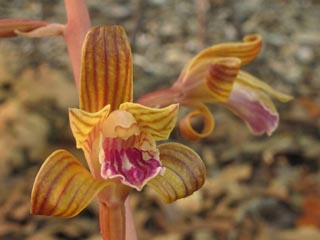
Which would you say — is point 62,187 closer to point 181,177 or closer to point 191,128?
point 181,177

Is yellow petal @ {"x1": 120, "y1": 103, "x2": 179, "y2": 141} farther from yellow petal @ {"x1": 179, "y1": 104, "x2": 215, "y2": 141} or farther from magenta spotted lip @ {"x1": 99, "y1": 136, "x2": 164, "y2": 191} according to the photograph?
yellow petal @ {"x1": 179, "y1": 104, "x2": 215, "y2": 141}

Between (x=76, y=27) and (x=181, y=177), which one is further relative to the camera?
(x=76, y=27)

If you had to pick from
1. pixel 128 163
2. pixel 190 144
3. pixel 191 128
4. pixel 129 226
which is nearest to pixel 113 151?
pixel 128 163

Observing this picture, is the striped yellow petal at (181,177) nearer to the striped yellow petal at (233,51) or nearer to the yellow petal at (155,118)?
the yellow petal at (155,118)

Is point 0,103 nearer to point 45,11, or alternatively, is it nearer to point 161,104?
point 45,11

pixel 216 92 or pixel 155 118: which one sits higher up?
pixel 155 118

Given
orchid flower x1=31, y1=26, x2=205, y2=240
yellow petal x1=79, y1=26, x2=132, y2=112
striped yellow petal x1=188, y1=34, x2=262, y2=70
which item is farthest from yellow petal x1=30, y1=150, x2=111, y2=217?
striped yellow petal x1=188, y1=34, x2=262, y2=70

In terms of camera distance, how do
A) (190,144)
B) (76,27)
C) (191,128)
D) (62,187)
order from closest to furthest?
(62,187) → (76,27) → (191,128) → (190,144)
